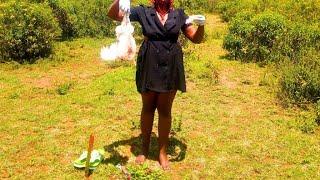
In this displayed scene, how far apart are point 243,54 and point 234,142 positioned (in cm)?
399

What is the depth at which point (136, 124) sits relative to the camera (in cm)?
661

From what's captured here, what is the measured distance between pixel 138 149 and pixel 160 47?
5.39ft

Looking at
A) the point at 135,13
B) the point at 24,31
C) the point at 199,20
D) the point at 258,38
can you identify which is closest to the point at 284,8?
the point at 258,38

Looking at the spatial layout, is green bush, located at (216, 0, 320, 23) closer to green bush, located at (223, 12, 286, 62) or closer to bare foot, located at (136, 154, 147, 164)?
green bush, located at (223, 12, 286, 62)

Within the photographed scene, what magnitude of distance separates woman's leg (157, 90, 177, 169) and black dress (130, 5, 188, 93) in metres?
0.14

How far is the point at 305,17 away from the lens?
11.0 meters

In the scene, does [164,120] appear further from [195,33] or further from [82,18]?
[82,18]

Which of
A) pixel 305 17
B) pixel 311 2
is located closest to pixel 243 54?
pixel 305 17

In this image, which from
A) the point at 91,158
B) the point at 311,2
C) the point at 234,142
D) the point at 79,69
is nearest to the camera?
the point at 91,158

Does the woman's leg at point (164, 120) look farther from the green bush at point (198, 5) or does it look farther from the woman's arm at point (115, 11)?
the green bush at point (198, 5)

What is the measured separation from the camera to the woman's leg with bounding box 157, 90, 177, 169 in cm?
507

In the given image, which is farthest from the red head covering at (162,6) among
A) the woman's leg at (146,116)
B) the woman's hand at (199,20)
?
the woman's leg at (146,116)

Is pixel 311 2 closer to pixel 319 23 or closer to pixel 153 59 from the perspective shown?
pixel 319 23

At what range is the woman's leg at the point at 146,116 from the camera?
5129mm
